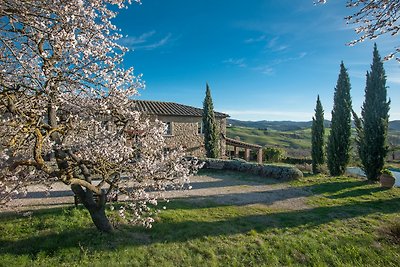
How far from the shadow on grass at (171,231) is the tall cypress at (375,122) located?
18.3 feet

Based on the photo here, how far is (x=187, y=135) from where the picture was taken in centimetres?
2627

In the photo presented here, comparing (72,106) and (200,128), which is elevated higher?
(72,106)

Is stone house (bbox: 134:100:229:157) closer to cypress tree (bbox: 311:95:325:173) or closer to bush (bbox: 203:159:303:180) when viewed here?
bush (bbox: 203:159:303:180)

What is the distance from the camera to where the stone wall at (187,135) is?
2534cm

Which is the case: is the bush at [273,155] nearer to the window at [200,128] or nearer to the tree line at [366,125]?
the window at [200,128]

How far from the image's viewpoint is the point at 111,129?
300 inches

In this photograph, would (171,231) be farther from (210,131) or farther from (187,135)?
(187,135)

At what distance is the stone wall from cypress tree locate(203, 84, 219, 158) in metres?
1.61

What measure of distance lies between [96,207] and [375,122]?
16.6 metres

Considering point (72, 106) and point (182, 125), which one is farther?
point (182, 125)

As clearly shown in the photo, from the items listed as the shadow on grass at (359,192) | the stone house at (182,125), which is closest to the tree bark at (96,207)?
the shadow on grass at (359,192)

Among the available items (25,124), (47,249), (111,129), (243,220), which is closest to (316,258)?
(243,220)

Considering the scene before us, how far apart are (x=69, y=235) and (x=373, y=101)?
1801 cm

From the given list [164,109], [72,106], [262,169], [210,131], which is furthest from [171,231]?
[164,109]
